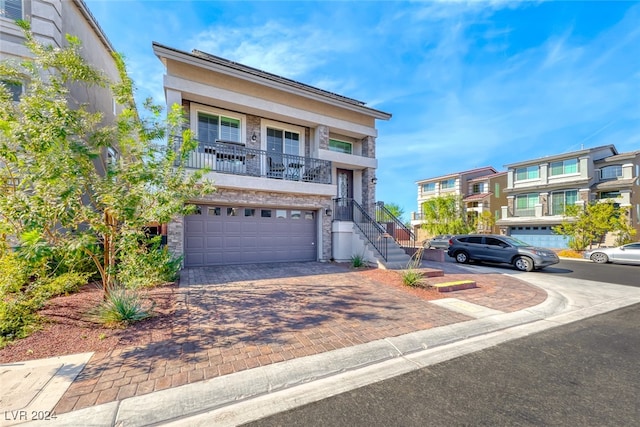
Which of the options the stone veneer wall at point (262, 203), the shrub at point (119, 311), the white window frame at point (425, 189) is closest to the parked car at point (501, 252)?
the stone veneer wall at point (262, 203)

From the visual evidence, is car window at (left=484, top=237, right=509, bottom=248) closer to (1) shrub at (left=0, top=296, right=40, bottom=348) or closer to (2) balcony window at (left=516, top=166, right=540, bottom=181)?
(1) shrub at (left=0, top=296, right=40, bottom=348)

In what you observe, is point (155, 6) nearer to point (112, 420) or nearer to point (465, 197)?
point (112, 420)

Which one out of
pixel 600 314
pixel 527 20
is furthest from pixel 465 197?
pixel 600 314

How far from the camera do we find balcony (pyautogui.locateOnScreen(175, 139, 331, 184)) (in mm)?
9539

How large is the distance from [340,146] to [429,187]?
91.0 feet

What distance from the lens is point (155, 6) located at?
7793 mm

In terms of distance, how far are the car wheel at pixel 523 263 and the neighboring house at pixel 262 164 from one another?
725 cm

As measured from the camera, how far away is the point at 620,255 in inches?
579

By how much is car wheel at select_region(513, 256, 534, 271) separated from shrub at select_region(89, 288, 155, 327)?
48.1 ft

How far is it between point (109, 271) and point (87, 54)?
31.4 feet

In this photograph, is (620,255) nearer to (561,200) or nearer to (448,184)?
(561,200)

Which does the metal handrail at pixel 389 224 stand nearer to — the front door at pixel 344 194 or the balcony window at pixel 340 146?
the front door at pixel 344 194

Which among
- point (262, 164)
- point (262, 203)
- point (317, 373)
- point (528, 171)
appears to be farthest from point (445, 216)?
point (317, 373)

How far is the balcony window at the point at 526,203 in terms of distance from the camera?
88.5ft
